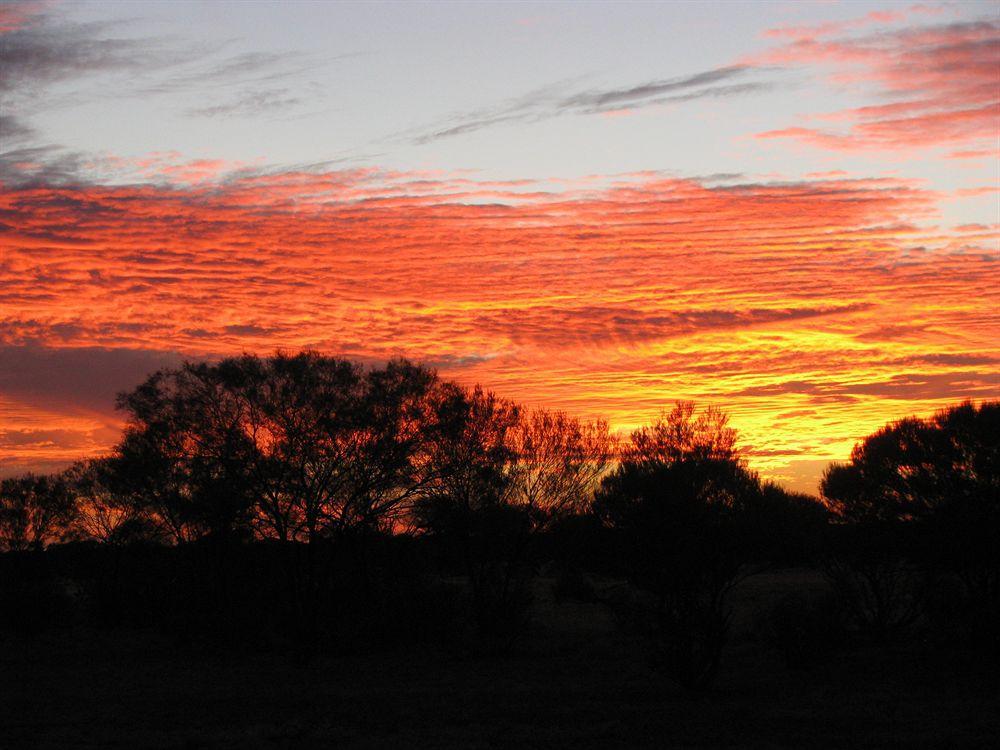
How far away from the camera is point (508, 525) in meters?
39.9

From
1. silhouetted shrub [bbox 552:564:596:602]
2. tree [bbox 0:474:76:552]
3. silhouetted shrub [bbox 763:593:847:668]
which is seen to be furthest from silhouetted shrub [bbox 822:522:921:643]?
tree [bbox 0:474:76:552]

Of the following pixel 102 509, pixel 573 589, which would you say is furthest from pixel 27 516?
pixel 573 589

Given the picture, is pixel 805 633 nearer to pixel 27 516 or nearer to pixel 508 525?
pixel 508 525

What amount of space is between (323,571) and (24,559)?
116 ft

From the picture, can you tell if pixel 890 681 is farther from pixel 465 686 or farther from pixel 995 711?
pixel 465 686

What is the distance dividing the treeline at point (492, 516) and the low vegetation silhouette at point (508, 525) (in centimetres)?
9

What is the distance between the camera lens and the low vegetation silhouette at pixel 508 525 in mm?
30578

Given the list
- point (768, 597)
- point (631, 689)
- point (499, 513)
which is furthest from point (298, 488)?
point (768, 597)

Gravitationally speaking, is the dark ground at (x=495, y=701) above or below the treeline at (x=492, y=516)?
below

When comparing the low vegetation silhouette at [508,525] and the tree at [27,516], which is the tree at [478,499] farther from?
the tree at [27,516]

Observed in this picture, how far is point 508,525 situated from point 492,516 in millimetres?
740

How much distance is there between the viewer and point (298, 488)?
119 ft

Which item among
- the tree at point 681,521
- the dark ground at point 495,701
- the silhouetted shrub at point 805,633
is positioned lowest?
the dark ground at point 495,701

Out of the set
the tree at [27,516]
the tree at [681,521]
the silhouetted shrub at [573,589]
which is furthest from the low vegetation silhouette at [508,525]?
the tree at [27,516]
